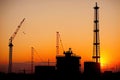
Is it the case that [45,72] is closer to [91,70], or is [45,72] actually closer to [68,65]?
[68,65]

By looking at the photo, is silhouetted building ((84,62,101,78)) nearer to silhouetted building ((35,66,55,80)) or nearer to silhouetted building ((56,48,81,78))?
silhouetted building ((56,48,81,78))

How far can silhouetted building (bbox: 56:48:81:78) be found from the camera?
A: 116 metres

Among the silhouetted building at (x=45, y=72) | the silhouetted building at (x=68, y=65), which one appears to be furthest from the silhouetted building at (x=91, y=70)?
the silhouetted building at (x=45, y=72)

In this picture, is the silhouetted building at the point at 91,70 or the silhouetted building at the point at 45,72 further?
the silhouetted building at the point at 45,72

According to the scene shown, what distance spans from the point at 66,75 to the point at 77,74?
14.3ft

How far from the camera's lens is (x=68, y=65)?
115750mm

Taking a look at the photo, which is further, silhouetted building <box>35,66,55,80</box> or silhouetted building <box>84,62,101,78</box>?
silhouetted building <box>35,66,55,80</box>

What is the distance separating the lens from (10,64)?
165 metres

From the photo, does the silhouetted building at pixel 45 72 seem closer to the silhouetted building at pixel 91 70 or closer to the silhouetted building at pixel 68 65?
the silhouetted building at pixel 68 65

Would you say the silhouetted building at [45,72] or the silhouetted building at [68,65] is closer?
the silhouetted building at [68,65]

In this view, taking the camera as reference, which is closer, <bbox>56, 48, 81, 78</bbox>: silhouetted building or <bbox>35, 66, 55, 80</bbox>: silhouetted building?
<bbox>56, 48, 81, 78</bbox>: silhouetted building

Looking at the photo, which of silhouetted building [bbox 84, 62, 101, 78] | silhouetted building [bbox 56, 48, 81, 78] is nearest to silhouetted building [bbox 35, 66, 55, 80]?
silhouetted building [bbox 56, 48, 81, 78]

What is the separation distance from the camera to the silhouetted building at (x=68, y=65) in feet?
380

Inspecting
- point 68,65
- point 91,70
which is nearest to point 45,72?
point 68,65
